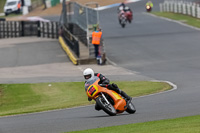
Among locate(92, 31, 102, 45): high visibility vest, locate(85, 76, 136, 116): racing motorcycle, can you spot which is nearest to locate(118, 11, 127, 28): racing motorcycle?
locate(92, 31, 102, 45): high visibility vest

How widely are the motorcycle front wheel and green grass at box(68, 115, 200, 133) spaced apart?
1.67 meters

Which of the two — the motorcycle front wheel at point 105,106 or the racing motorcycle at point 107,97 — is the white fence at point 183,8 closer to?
the racing motorcycle at point 107,97

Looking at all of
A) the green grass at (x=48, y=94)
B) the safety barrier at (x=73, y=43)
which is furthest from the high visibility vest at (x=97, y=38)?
the green grass at (x=48, y=94)

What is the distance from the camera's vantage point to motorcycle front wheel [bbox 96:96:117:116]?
11.7 metres

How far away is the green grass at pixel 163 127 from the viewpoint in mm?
8969

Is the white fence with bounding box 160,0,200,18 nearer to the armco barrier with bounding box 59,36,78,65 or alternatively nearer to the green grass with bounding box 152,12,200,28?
the green grass with bounding box 152,12,200,28

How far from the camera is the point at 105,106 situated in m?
11.8

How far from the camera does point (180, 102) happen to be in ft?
44.8

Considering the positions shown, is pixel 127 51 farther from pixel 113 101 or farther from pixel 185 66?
pixel 113 101

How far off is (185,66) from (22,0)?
174 ft

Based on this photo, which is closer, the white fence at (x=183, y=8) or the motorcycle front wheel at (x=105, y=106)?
the motorcycle front wheel at (x=105, y=106)

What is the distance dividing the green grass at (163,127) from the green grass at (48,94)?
5.54 m

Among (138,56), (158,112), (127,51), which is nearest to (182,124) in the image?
(158,112)

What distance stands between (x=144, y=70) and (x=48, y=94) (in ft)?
21.9
